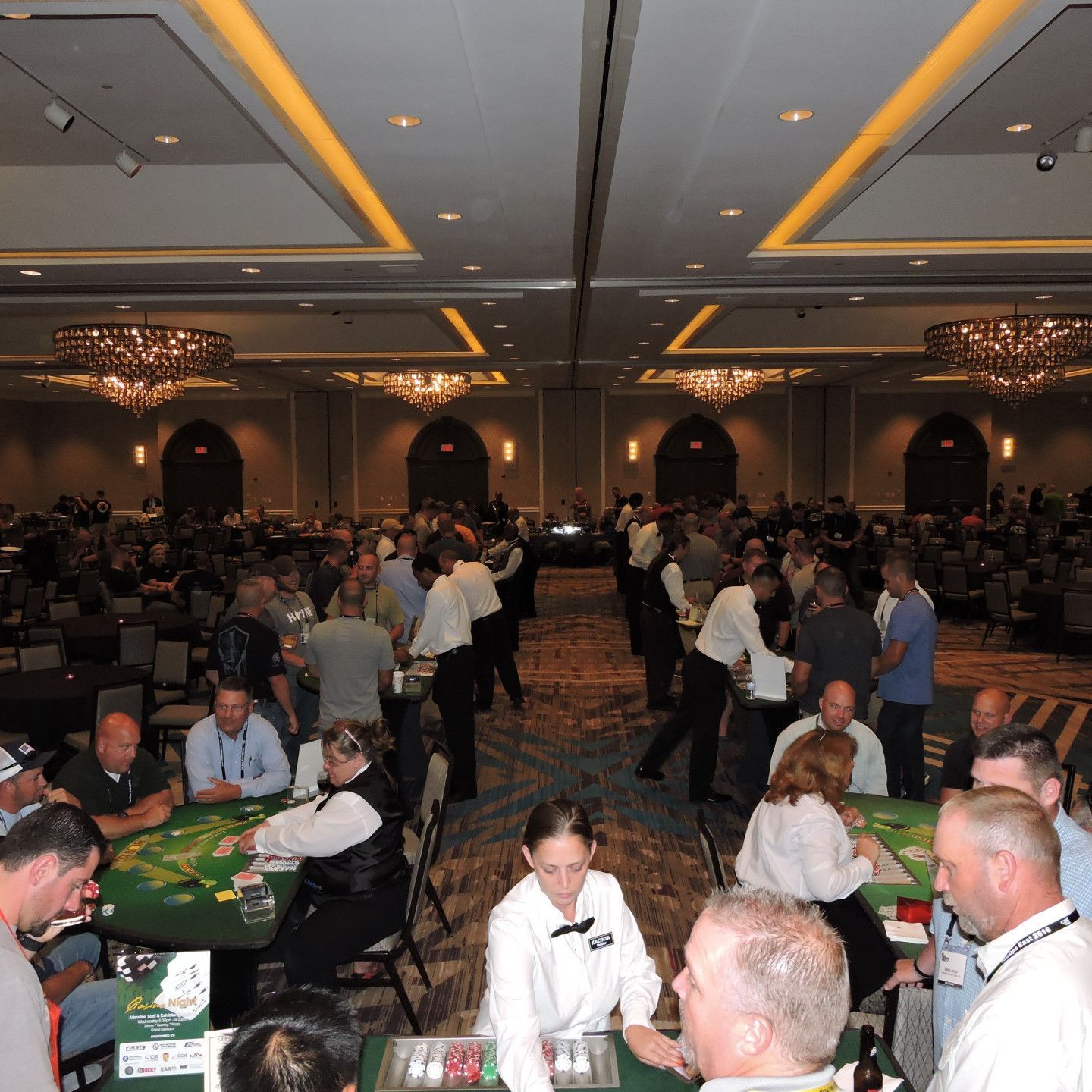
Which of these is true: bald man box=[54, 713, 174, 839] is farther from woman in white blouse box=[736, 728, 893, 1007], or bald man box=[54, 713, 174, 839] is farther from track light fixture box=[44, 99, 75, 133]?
track light fixture box=[44, 99, 75, 133]

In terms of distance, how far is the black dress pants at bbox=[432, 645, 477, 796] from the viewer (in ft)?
20.6

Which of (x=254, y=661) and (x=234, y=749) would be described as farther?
(x=254, y=661)

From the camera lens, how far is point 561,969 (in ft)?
8.51

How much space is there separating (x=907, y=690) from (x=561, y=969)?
3.56 m

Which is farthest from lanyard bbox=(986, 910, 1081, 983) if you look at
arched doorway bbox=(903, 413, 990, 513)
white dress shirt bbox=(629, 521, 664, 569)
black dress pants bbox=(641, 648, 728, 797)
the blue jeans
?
arched doorway bbox=(903, 413, 990, 513)

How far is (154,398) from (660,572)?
778 cm

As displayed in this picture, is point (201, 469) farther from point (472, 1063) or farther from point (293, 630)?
point (472, 1063)

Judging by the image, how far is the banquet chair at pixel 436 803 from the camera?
160 inches

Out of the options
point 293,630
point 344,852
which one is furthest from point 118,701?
point 344,852

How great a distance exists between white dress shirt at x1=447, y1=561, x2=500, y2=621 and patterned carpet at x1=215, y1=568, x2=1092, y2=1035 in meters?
1.03

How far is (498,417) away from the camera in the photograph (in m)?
22.8

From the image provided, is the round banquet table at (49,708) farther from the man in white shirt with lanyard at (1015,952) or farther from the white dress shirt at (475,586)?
the man in white shirt with lanyard at (1015,952)

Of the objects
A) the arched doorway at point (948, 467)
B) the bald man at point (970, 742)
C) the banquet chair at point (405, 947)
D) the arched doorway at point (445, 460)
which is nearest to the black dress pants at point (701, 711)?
the bald man at point (970, 742)

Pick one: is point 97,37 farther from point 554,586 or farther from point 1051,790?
point 554,586
